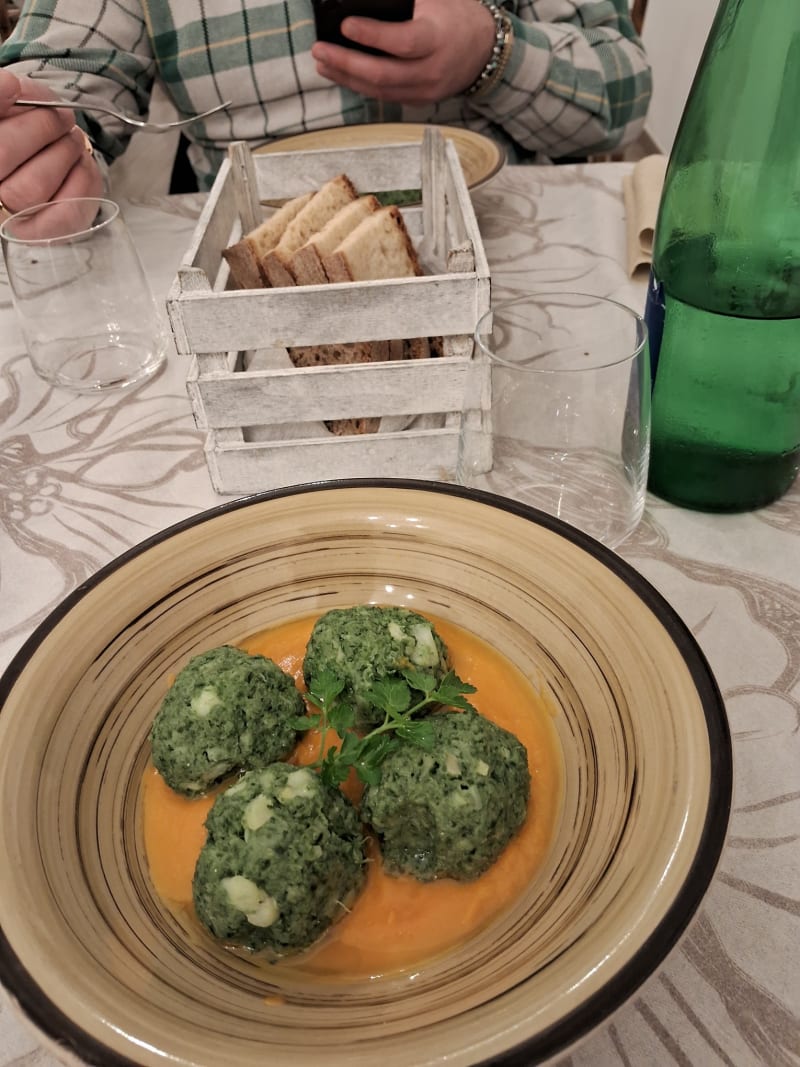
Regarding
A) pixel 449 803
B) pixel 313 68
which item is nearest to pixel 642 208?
pixel 313 68

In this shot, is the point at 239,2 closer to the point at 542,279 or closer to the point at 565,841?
the point at 542,279

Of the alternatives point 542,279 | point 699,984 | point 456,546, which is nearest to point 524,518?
point 456,546

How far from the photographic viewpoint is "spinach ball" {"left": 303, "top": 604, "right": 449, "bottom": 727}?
53 centimetres

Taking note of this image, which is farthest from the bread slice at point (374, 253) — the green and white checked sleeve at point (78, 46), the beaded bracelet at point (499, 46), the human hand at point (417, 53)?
the green and white checked sleeve at point (78, 46)

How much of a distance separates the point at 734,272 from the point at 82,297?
0.77m

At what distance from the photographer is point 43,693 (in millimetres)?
480

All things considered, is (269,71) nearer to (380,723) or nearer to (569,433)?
(569,433)

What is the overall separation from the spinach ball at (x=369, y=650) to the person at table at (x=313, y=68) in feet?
3.23

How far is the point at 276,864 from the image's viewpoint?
426 millimetres

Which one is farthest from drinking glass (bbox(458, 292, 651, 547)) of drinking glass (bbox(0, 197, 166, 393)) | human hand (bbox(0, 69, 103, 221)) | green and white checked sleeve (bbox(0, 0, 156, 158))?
green and white checked sleeve (bbox(0, 0, 156, 158))

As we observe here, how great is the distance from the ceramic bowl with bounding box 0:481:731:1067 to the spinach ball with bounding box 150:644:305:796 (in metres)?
0.04

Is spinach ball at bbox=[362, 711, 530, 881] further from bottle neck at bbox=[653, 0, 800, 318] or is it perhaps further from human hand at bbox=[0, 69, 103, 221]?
human hand at bbox=[0, 69, 103, 221]

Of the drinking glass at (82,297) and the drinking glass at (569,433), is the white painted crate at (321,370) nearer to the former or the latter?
the drinking glass at (569,433)

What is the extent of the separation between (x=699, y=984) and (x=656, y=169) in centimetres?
107
